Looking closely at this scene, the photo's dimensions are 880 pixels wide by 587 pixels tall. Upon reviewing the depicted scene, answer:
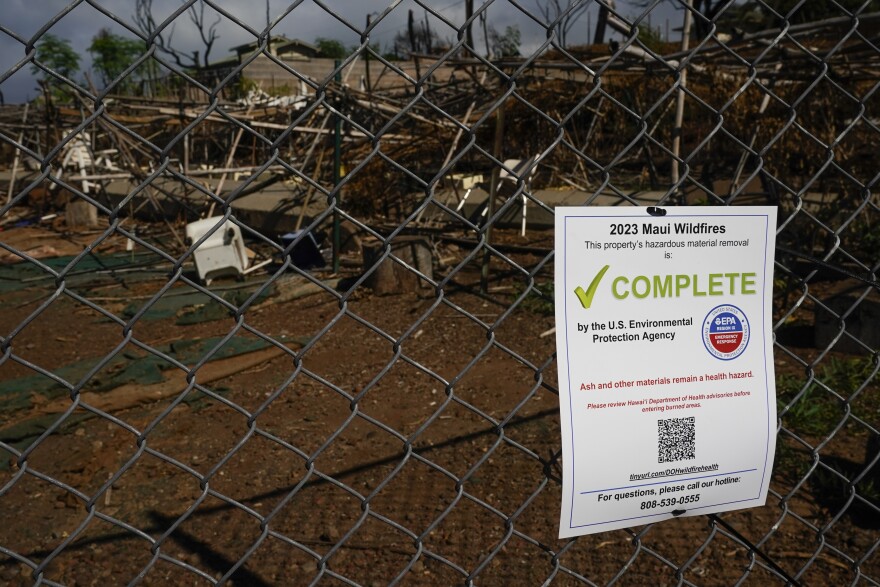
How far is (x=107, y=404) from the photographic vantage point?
4691 millimetres

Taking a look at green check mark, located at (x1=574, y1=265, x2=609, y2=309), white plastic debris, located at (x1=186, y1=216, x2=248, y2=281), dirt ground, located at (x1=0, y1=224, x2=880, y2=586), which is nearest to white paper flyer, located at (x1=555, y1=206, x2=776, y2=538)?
green check mark, located at (x1=574, y1=265, x2=609, y2=309)

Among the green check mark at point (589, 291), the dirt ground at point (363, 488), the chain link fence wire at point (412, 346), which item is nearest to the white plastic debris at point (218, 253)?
the chain link fence wire at point (412, 346)

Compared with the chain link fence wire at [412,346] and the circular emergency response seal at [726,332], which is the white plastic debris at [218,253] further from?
the circular emergency response seal at [726,332]

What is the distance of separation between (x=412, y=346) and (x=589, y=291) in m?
4.42

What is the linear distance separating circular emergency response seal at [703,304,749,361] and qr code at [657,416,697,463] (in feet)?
0.54

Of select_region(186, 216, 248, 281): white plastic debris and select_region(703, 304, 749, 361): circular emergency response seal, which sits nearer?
select_region(703, 304, 749, 361): circular emergency response seal

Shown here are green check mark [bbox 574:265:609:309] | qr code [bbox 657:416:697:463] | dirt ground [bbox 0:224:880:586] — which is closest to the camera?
green check mark [bbox 574:265:609:309]

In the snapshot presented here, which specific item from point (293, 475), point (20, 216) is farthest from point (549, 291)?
point (20, 216)

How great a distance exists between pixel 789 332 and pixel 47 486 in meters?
5.05

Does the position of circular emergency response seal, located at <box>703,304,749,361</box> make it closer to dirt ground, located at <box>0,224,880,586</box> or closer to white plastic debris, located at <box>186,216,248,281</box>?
dirt ground, located at <box>0,224,880,586</box>

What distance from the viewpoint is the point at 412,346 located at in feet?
19.4

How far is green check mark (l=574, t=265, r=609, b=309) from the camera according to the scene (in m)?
1.54

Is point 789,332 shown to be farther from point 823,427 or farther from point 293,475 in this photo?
point 293,475

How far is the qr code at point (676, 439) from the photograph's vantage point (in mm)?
1638
